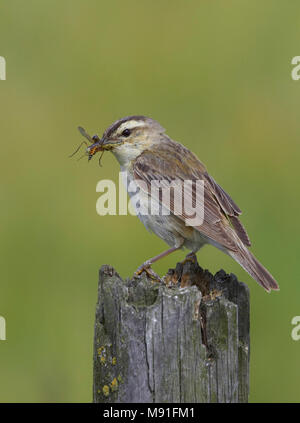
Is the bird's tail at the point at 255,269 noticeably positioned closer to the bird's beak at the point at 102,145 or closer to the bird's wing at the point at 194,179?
the bird's wing at the point at 194,179

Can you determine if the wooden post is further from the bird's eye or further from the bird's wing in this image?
the bird's eye

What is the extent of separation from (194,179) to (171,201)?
14.2 inches

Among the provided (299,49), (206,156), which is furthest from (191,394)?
(299,49)

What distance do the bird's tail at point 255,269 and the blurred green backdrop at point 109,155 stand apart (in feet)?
8.79

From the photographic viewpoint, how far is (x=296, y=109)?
40.6ft

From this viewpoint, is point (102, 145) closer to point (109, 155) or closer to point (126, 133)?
point (126, 133)

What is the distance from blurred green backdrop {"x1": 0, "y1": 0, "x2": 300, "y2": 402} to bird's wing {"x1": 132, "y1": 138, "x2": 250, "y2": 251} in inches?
104

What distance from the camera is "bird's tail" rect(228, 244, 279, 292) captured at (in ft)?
22.0

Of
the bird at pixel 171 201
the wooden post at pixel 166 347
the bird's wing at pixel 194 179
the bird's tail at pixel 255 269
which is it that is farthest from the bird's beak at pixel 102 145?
the wooden post at pixel 166 347

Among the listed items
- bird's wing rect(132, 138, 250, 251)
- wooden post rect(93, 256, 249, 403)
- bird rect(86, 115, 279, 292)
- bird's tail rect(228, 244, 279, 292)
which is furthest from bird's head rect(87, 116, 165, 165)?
wooden post rect(93, 256, 249, 403)

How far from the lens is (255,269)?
686cm

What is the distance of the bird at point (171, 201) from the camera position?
7.09 metres

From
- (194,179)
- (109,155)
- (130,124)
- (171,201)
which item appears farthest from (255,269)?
(109,155)
